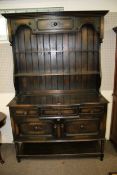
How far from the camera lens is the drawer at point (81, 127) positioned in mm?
2273

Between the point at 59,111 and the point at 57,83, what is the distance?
1.82ft

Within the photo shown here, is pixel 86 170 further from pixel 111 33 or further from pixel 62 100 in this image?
pixel 111 33

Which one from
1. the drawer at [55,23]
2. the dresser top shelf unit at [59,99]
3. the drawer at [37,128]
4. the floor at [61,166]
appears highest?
the drawer at [55,23]

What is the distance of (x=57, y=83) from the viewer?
8.53 feet

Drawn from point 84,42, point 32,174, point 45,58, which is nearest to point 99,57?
point 84,42

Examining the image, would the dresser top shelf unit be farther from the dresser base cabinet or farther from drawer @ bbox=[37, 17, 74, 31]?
drawer @ bbox=[37, 17, 74, 31]

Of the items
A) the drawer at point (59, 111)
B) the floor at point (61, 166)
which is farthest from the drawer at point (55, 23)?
the floor at point (61, 166)

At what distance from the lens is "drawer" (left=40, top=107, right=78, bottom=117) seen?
86.1 inches

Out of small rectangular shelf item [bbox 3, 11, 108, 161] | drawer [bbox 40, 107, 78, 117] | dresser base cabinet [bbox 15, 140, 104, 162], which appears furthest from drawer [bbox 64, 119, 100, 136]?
dresser base cabinet [bbox 15, 140, 104, 162]

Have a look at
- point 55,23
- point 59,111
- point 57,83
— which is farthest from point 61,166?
point 55,23

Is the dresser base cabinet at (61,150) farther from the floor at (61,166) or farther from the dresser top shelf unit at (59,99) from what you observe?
the dresser top shelf unit at (59,99)

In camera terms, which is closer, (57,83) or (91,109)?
(91,109)

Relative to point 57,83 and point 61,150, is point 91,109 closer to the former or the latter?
point 57,83

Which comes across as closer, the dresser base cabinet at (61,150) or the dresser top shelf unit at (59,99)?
the dresser top shelf unit at (59,99)
